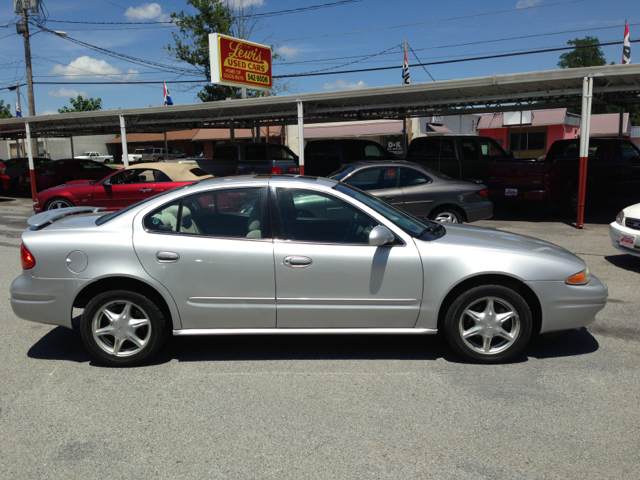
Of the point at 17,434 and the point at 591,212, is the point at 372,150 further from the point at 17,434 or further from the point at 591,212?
the point at 17,434

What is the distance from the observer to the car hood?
448 centimetres

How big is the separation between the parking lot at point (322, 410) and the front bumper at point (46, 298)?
45cm

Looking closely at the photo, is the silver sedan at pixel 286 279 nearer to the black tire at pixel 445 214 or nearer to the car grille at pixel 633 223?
the car grille at pixel 633 223

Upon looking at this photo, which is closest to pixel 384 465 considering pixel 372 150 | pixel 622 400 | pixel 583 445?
pixel 583 445

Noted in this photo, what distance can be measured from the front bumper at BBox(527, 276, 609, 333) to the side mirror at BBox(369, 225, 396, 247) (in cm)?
119

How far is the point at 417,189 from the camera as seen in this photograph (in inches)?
401

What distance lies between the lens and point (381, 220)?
4441 millimetres

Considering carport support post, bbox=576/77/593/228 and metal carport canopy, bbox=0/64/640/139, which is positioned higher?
metal carport canopy, bbox=0/64/640/139

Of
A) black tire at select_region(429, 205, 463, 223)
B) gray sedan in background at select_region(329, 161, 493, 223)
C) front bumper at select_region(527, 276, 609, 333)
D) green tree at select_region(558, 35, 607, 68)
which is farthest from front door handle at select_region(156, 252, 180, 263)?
green tree at select_region(558, 35, 607, 68)

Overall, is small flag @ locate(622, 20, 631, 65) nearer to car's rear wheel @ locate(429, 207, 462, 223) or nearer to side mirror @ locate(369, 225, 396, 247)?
car's rear wheel @ locate(429, 207, 462, 223)

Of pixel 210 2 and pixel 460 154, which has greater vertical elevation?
pixel 210 2

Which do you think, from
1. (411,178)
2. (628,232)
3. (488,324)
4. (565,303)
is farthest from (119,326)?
(411,178)

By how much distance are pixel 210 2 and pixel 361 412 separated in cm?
3806

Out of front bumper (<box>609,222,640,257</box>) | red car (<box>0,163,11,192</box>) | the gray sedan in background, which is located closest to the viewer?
front bumper (<box>609,222,640,257</box>)
